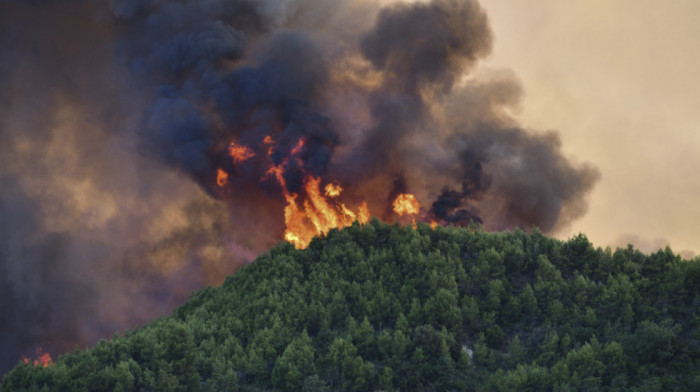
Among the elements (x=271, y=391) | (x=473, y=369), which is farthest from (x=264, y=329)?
(x=473, y=369)

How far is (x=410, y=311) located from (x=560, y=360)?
77.6ft

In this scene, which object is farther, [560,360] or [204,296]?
[204,296]

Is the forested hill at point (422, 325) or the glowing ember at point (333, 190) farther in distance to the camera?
the glowing ember at point (333, 190)

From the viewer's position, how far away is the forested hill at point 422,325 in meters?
75.6

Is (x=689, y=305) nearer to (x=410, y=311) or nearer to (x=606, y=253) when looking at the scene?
(x=606, y=253)

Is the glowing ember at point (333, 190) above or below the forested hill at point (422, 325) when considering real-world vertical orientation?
above

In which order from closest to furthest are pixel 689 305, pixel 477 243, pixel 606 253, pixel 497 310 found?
1. pixel 689 305
2. pixel 497 310
3. pixel 606 253
4. pixel 477 243

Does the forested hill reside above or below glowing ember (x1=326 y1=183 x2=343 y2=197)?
below

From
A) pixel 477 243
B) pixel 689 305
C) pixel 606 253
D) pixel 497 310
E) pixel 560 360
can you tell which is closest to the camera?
pixel 560 360

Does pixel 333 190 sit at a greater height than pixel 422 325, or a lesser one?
greater

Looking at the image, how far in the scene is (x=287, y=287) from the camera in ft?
332

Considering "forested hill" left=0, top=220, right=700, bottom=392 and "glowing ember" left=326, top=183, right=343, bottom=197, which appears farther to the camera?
"glowing ember" left=326, top=183, right=343, bottom=197

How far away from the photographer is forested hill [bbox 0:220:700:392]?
2977 inches

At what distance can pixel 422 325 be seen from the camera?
289ft
